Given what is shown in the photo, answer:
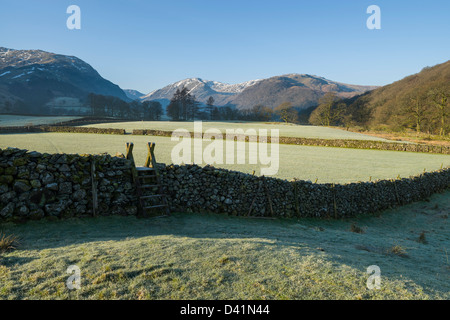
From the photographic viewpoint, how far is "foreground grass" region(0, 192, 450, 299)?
4.30m

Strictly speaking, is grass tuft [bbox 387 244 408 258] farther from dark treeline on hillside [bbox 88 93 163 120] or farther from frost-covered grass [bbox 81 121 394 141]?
dark treeline on hillside [bbox 88 93 163 120]

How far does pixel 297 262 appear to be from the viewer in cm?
562

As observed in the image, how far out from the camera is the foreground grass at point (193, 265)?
4301 millimetres

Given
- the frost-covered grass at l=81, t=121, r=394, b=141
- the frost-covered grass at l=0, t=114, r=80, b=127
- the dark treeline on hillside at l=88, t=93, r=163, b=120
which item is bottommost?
the frost-covered grass at l=81, t=121, r=394, b=141

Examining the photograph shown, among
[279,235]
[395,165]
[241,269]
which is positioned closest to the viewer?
[241,269]

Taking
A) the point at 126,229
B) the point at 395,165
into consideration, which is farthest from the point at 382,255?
the point at 395,165

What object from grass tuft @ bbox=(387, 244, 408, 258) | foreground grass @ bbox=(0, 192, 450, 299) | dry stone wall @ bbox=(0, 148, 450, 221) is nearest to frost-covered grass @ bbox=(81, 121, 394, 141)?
dry stone wall @ bbox=(0, 148, 450, 221)

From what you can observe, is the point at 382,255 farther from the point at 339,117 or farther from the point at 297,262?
the point at 339,117

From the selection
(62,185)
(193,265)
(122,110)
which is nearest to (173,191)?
(62,185)

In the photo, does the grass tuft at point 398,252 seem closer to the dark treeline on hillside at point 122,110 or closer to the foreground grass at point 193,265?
the foreground grass at point 193,265

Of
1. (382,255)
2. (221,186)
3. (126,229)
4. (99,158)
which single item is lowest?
(382,255)

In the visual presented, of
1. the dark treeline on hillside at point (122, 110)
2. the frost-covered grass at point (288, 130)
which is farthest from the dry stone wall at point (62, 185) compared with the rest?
the dark treeline on hillside at point (122, 110)

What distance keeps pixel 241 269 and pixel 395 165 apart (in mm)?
26101

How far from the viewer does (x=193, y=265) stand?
5133 millimetres
